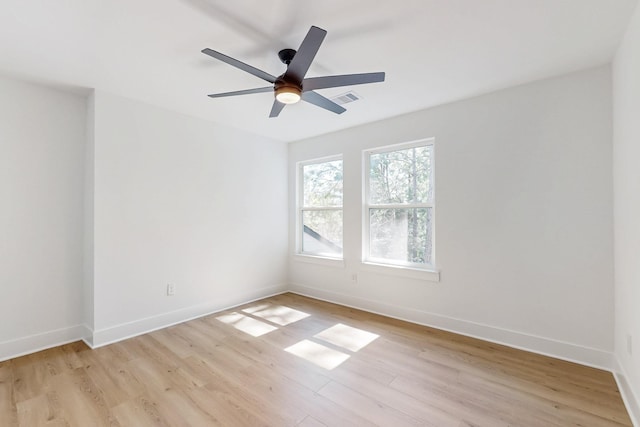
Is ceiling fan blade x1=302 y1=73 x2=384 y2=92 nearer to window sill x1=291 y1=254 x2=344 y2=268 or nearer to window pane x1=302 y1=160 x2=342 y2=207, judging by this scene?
window pane x1=302 y1=160 x2=342 y2=207

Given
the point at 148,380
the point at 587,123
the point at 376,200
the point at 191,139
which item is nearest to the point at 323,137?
the point at 376,200

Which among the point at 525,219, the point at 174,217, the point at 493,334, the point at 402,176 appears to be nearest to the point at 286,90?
the point at 402,176

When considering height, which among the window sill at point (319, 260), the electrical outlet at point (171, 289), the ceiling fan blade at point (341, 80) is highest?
the ceiling fan blade at point (341, 80)

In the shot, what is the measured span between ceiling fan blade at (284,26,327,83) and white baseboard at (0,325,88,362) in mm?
3176

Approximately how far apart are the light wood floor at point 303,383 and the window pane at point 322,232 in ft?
4.76

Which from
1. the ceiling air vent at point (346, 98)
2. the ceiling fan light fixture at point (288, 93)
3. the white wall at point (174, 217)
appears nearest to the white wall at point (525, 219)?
the ceiling air vent at point (346, 98)

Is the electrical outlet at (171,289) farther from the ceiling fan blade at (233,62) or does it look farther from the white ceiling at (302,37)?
the ceiling fan blade at (233,62)

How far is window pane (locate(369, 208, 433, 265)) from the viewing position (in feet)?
11.1

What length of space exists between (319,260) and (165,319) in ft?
6.88

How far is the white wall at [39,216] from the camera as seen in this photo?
8.43 feet

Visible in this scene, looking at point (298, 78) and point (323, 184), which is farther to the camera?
Result: point (323, 184)

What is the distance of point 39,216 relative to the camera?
2721 mm

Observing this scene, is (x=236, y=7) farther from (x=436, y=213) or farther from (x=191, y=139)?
(x=436, y=213)

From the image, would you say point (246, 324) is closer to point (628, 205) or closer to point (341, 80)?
point (341, 80)
